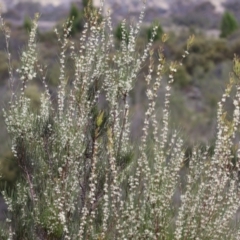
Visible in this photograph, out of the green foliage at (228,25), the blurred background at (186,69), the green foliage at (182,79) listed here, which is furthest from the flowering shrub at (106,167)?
the green foliage at (228,25)

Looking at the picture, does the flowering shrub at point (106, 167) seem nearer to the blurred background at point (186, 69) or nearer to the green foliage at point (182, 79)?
the blurred background at point (186, 69)

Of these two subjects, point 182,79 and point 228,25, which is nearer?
point 182,79

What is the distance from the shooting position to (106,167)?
5023 millimetres

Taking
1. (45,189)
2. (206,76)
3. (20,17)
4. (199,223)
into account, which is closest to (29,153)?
(45,189)

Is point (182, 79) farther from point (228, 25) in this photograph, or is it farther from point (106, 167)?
point (106, 167)

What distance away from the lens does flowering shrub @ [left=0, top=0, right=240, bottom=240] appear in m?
4.83

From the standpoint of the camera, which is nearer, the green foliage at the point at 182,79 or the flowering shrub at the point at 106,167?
the flowering shrub at the point at 106,167

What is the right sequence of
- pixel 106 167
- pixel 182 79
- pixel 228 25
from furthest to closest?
pixel 228 25 → pixel 182 79 → pixel 106 167

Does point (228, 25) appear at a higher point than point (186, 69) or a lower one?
higher

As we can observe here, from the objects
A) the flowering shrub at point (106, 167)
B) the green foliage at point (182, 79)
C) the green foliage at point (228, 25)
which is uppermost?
the green foliage at point (228, 25)

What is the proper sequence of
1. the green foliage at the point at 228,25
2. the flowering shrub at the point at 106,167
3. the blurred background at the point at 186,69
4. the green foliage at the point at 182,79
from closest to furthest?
the flowering shrub at the point at 106,167 < the blurred background at the point at 186,69 < the green foliage at the point at 182,79 < the green foliage at the point at 228,25

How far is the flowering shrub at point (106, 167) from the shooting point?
4832 millimetres

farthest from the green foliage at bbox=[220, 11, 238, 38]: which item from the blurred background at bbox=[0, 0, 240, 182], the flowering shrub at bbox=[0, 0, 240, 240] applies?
the flowering shrub at bbox=[0, 0, 240, 240]

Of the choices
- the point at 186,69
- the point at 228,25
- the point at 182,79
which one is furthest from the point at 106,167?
the point at 228,25
